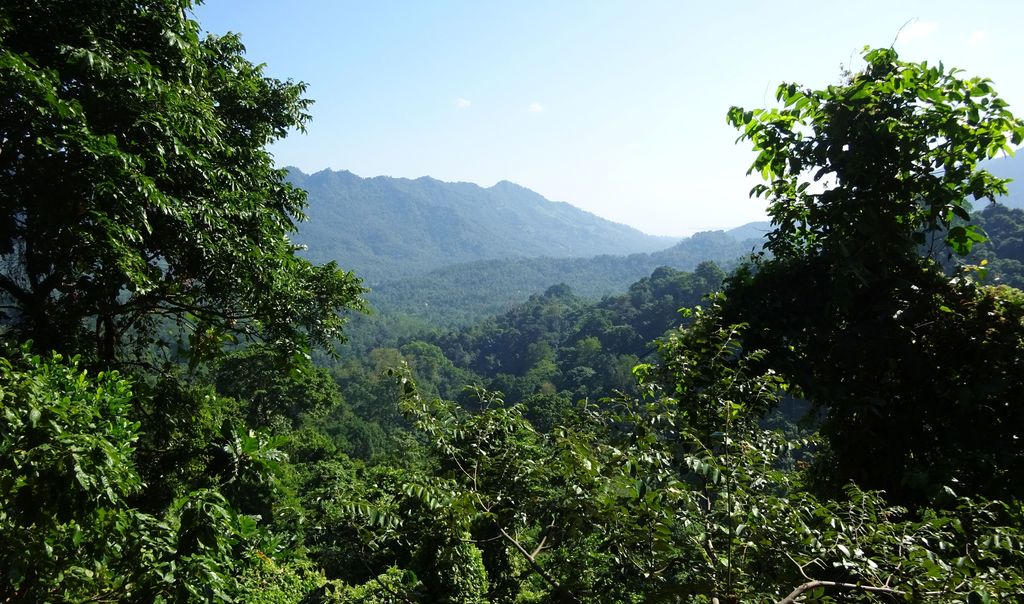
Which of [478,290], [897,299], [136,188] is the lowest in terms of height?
[478,290]

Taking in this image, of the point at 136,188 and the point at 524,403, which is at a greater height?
the point at 136,188

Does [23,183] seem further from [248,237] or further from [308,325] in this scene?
[308,325]

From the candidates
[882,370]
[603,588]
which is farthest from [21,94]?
[882,370]

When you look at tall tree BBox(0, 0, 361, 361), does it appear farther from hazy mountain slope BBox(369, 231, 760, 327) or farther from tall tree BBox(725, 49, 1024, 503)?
hazy mountain slope BBox(369, 231, 760, 327)

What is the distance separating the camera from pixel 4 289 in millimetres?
4879

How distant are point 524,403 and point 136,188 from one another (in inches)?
126

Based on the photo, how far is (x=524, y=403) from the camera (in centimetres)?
414

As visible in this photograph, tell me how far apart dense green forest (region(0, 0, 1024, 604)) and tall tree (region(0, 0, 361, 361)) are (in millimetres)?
30

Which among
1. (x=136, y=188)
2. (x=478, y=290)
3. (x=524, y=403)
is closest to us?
(x=136, y=188)

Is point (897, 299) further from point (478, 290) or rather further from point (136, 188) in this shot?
point (478, 290)

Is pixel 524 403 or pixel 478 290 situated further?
pixel 478 290

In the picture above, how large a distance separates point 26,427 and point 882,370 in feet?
16.6

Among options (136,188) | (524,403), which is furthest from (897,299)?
(136,188)

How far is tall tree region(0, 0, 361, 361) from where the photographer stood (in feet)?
12.5
